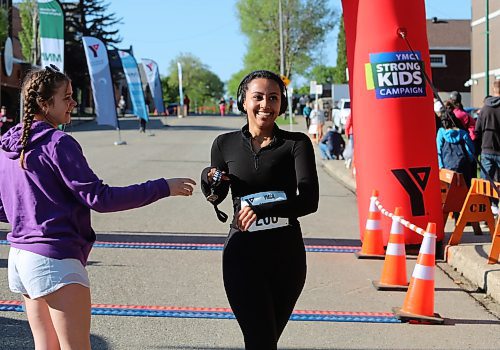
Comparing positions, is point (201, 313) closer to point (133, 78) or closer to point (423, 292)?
point (423, 292)

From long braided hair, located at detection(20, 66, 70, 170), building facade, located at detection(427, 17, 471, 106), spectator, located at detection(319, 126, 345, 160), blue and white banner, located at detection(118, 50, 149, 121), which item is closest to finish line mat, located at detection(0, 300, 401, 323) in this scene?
long braided hair, located at detection(20, 66, 70, 170)

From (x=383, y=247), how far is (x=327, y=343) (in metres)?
3.62

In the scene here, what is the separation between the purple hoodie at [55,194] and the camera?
3521mm

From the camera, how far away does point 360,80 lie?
945cm

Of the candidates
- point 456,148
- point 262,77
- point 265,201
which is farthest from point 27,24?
point 265,201

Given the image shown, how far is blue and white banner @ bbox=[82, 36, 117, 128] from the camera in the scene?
29.9 meters

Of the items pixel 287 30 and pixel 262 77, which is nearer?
pixel 262 77

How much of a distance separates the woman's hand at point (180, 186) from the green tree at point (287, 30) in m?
74.6

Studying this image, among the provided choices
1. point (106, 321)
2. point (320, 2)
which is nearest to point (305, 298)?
point (106, 321)

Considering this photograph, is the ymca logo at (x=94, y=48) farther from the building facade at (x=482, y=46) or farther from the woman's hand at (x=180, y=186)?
the woman's hand at (x=180, y=186)

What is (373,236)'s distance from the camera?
9.19m

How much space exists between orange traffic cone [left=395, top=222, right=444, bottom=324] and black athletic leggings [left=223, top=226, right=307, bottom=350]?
2780 millimetres

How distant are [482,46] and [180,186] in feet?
121

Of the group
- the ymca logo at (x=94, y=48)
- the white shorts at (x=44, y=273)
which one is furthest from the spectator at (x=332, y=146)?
the white shorts at (x=44, y=273)
